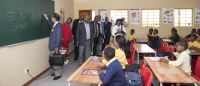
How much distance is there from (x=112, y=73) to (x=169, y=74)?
3.16ft

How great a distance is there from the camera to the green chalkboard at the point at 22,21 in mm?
4363

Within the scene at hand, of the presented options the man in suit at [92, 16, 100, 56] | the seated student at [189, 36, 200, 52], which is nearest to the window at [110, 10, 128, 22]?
the man in suit at [92, 16, 100, 56]

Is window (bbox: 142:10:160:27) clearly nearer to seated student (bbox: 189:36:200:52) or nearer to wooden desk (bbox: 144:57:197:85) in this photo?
seated student (bbox: 189:36:200:52)

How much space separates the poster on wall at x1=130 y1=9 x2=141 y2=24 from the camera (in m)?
10.6

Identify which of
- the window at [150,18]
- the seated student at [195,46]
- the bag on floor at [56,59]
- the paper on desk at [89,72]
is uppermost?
the window at [150,18]

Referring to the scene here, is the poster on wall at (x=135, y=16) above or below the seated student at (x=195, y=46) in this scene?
above

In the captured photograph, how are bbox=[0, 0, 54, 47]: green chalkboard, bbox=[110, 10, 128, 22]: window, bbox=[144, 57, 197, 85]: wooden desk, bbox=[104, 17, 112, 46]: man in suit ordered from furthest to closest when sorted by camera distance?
bbox=[110, 10, 128, 22]: window < bbox=[104, 17, 112, 46]: man in suit < bbox=[0, 0, 54, 47]: green chalkboard < bbox=[144, 57, 197, 85]: wooden desk

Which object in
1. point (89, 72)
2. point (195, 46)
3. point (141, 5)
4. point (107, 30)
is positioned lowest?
point (89, 72)

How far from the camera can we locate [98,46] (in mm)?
9320

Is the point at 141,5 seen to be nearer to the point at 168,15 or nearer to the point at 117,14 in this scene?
the point at 117,14

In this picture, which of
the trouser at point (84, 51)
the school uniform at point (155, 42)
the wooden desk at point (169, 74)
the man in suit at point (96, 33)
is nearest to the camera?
the wooden desk at point (169, 74)

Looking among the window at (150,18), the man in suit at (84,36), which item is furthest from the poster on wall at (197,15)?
the man in suit at (84,36)

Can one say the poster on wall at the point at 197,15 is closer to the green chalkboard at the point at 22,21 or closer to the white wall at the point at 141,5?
the white wall at the point at 141,5

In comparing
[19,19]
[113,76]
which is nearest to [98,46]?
[19,19]
